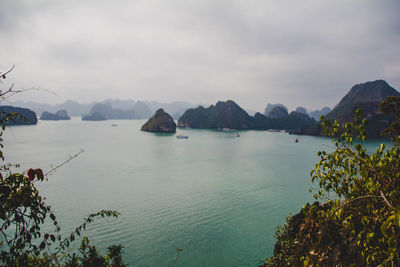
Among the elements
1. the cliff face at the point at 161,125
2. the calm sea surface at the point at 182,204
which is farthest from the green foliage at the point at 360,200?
the cliff face at the point at 161,125

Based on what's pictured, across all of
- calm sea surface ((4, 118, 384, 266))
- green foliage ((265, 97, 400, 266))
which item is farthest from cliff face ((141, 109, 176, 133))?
green foliage ((265, 97, 400, 266))

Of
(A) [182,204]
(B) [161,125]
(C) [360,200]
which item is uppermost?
(B) [161,125]

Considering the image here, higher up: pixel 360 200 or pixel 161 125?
pixel 161 125

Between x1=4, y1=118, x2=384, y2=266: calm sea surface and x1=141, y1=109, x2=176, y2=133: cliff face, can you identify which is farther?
x1=141, y1=109, x2=176, y2=133: cliff face

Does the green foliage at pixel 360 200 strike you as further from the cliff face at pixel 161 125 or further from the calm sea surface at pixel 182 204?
the cliff face at pixel 161 125

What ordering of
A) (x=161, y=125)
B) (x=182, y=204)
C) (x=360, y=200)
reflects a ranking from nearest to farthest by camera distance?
(x=360, y=200) < (x=182, y=204) < (x=161, y=125)

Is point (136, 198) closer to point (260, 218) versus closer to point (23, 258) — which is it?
point (260, 218)

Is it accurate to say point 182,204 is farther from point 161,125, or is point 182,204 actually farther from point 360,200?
point 161,125

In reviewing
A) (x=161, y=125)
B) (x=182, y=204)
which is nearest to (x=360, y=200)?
(x=182, y=204)

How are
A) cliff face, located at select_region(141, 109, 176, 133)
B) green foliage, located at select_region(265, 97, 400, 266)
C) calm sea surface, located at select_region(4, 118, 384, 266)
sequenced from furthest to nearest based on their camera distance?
1. cliff face, located at select_region(141, 109, 176, 133)
2. calm sea surface, located at select_region(4, 118, 384, 266)
3. green foliage, located at select_region(265, 97, 400, 266)

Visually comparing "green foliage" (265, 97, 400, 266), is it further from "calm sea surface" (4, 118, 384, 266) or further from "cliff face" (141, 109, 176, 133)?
"cliff face" (141, 109, 176, 133)

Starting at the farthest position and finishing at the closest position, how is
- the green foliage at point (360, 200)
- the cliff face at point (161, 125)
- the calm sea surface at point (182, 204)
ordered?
the cliff face at point (161, 125) → the calm sea surface at point (182, 204) → the green foliage at point (360, 200)

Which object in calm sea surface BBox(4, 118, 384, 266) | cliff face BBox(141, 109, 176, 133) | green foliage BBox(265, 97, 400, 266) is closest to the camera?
green foliage BBox(265, 97, 400, 266)

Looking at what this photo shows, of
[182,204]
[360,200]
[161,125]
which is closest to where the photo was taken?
[360,200]
